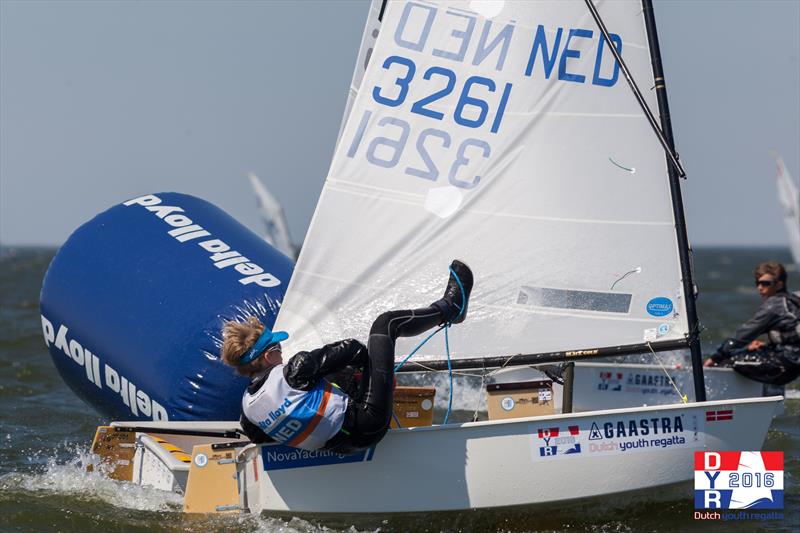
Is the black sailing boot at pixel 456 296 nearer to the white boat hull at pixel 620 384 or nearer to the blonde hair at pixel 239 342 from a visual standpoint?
the blonde hair at pixel 239 342

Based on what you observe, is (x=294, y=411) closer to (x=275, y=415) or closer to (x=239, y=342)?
(x=275, y=415)

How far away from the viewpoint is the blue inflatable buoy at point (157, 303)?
6109 millimetres

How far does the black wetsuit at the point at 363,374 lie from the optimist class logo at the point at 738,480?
1.46m

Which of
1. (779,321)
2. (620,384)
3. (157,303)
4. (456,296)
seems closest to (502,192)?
(456,296)

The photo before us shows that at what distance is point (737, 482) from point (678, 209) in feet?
4.35

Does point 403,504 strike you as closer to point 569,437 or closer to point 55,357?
point 569,437

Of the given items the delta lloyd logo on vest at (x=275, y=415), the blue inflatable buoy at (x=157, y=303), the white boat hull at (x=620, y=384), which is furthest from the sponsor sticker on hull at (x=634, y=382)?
the delta lloyd logo on vest at (x=275, y=415)

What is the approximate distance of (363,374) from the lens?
5.12m

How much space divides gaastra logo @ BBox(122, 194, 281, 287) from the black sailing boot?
1.40 meters

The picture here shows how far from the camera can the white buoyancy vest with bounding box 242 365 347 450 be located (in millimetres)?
4844

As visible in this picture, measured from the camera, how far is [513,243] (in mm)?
5578

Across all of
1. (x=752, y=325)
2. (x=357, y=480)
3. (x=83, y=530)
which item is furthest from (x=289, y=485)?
(x=752, y=325)

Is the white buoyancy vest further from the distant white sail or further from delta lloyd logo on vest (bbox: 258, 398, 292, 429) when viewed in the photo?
the distant white sail

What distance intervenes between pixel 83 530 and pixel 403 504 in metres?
1.55
